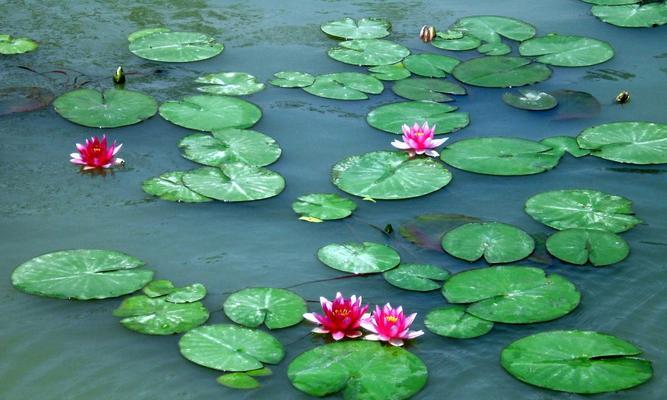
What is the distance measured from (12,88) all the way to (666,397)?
13.2ft

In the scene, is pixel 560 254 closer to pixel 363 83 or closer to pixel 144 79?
pixel 363 83

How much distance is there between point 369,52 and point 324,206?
1.85 metres

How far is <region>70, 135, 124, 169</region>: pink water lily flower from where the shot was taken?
4754 mm

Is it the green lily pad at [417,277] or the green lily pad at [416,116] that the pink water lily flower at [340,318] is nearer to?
the green lily pad at [417,277]

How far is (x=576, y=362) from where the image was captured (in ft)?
11.1

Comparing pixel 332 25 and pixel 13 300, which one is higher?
pixel 332 25

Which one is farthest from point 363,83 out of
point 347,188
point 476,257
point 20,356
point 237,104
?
point 20,356

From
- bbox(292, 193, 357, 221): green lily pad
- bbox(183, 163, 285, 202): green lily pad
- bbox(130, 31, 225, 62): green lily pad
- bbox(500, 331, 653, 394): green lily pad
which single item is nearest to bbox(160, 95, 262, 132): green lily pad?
bbox(183, 163, 285, 202): green lily pad

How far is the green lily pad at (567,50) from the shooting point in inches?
231

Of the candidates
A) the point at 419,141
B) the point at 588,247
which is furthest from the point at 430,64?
the point at 588,247

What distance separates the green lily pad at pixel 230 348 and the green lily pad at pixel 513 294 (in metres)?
0.77

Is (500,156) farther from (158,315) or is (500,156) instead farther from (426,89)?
(158,315)

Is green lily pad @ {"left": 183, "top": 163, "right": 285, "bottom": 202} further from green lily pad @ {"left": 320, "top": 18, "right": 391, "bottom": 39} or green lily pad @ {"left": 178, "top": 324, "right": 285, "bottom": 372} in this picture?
green lily pad @ {"left": 320, "top": 18, "right": 391, "bottom": 39}

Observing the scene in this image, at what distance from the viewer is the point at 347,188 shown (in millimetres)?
4586
